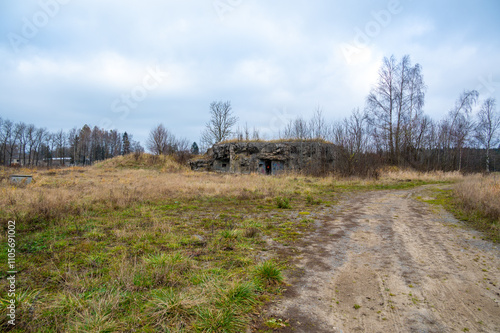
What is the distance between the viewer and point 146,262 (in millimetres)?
3686

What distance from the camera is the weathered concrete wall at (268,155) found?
2638 centimetres

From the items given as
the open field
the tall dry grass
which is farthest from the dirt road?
the tall dry grass

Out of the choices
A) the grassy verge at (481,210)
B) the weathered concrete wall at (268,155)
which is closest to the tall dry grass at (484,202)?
the grassy verge at (481,210)

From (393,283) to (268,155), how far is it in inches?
999

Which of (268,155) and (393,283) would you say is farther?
(268,155)

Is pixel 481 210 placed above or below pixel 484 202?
below

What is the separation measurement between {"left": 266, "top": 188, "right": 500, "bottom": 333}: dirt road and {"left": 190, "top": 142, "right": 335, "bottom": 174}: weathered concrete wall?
20471mm

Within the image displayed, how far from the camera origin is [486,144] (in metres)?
30.0

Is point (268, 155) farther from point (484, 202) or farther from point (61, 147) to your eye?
point (61, 147)

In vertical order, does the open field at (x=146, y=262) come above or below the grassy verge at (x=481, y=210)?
below

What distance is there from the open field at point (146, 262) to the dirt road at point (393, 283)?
334 mm

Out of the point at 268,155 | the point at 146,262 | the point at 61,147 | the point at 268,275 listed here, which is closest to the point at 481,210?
the point at 268,275

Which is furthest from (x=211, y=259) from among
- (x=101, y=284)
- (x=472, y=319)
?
(x=472, y=319)

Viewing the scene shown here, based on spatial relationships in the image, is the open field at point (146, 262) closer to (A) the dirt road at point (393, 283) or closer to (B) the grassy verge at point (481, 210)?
(A) the dirt road at point (393, 283)
